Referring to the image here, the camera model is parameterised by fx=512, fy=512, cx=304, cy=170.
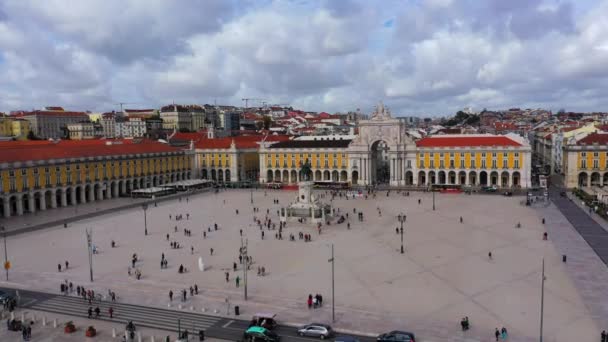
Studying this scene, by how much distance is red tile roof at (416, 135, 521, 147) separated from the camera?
246 feet

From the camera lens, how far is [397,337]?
2112cm

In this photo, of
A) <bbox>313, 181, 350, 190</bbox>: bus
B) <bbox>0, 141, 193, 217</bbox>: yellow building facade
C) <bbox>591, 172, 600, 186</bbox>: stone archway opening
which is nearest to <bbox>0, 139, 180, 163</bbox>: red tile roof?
<bbox>0, 141, 193, 217</bbox>: yellow building facade

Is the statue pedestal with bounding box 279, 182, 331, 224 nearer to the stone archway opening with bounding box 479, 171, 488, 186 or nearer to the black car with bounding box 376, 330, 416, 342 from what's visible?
the black car with bounding box 376, 330, 416, 342

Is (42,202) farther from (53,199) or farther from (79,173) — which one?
(79,173)

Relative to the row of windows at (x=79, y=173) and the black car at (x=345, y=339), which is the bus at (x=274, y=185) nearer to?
the row of windows at (x=79, y=173)

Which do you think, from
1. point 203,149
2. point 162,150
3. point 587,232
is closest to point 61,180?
point 162,150

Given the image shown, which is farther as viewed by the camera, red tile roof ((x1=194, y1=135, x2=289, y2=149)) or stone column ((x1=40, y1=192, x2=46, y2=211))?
red tile roof ((x1=194, y1=135, x2=289, y2=149))

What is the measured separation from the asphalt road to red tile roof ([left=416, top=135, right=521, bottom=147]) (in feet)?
194

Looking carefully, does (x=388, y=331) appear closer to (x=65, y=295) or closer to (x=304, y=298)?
(x=304, y=298)

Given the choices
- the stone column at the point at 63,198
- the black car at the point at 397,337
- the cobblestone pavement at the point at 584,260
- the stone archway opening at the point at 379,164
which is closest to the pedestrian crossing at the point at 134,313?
the black car at the point at 397,337

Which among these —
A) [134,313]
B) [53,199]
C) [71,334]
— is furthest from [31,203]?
[71,334]

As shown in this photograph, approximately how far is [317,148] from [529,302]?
60409mm

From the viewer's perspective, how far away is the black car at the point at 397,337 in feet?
68.9

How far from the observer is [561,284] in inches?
1128
